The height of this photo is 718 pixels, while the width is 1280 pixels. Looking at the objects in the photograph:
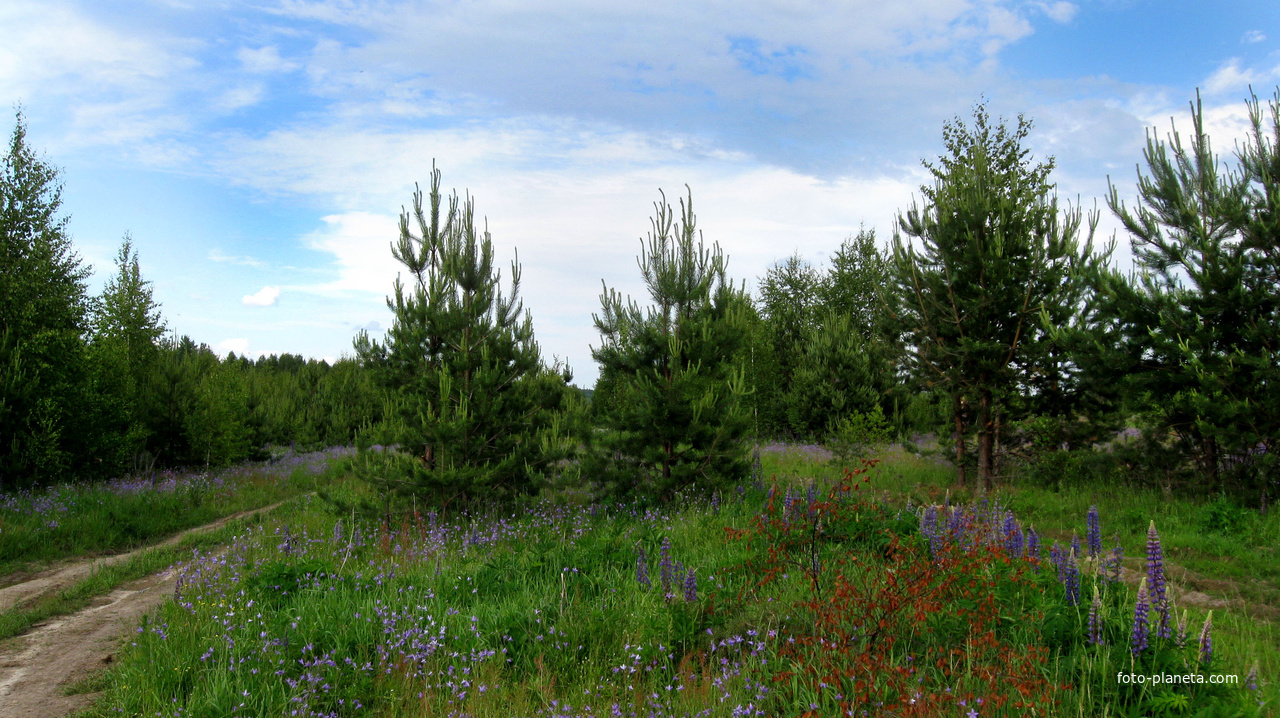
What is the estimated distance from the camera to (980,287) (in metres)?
12.4

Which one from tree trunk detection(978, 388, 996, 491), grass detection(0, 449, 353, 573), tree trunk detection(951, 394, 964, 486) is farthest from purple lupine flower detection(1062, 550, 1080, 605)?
grass detection(0, 449, 353, 573)

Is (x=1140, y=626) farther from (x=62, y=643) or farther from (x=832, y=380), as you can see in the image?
(x=832, y=380)

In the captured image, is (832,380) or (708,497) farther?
(832,380)

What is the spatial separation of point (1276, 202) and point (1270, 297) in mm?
1424

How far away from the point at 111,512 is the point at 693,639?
41.1ft

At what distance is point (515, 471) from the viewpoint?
34.3ft

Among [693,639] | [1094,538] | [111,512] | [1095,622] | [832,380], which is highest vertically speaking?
[832,380]

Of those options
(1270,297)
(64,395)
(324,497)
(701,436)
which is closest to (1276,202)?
(1270,297)

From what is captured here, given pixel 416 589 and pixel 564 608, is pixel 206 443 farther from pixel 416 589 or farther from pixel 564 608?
pixel 564 608

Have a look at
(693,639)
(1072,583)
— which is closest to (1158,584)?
(1072,583)

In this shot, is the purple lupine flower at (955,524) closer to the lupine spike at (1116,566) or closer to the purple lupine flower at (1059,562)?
the purple lupine flower at (1059,562)

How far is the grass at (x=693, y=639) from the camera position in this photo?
13.0ft

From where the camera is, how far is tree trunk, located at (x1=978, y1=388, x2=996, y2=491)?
12.9 m

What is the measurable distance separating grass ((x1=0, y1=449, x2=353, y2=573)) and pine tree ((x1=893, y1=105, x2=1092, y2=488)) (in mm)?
15311
